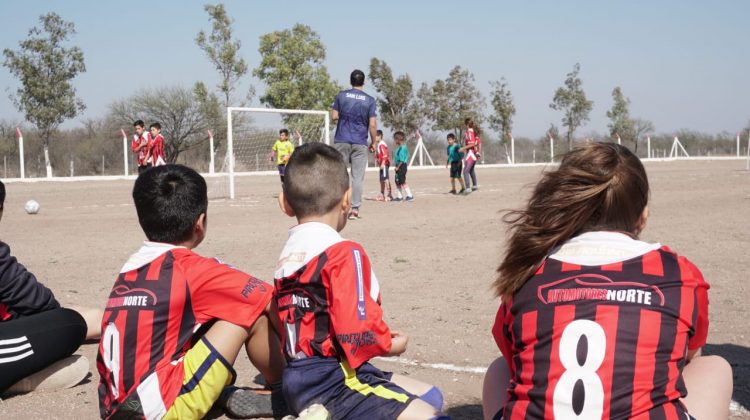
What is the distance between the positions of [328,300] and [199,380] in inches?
29.7

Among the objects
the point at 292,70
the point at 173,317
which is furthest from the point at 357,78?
the point at 292,70

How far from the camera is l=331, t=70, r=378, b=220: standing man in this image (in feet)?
41.6

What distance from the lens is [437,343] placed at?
16.2 feet

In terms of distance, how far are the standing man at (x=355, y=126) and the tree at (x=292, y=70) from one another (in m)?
32.3

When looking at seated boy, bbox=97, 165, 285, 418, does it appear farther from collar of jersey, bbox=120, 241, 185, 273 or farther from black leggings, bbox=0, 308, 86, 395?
black leggings, bbox=0, 308, 86, 395

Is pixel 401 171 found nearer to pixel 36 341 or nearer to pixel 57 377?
pixel 57 377

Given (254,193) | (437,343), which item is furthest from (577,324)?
(254,193)

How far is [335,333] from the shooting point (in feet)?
9.68

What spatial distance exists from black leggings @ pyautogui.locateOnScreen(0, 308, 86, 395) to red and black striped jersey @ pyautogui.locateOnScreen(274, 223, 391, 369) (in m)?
1.66

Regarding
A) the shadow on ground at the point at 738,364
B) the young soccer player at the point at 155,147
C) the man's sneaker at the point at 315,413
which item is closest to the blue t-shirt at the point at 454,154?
the young soccer player at the point at 155,147

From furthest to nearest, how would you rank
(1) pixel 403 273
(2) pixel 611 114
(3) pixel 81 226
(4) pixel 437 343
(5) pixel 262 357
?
(2) pixel 611 114 < (3) pixel 81 226 < (1) pixel 403 273 < (4) pixel 437 343 < (5) pixel 262 357

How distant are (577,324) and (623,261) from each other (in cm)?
25

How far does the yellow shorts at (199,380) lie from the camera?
3.29 m

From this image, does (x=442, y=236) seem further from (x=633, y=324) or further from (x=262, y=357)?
(x=633, y=324)
